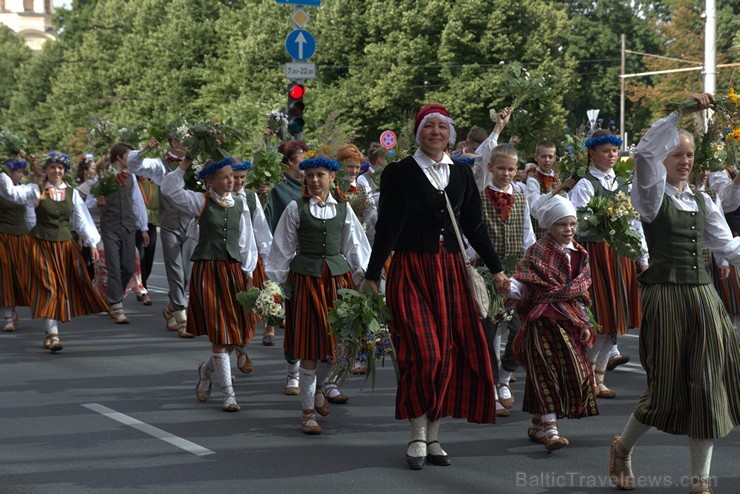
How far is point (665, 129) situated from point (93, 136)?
890cm

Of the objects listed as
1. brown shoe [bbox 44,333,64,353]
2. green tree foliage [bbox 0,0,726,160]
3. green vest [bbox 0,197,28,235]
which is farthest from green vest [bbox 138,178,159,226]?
green tree foliage [bbox 0,0,726,160]

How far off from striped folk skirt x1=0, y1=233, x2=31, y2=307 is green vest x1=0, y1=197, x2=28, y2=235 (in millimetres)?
60

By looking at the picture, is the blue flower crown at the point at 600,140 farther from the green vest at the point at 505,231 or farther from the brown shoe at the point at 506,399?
the brown shoe at the point at 506,399

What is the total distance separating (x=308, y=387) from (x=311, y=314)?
554 millimetres

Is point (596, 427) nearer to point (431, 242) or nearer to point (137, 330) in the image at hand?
point (431, 242)

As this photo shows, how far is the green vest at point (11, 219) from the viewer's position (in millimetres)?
12375

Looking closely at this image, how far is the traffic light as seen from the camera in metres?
15.8

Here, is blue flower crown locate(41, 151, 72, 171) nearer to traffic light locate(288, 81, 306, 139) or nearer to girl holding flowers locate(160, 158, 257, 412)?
girl holding flowers locate(160, 158, 257, 412)

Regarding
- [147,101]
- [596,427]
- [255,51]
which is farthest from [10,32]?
[596,427]

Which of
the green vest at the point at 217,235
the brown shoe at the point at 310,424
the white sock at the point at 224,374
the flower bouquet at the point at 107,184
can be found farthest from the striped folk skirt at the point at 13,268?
the brown shoe at the point at 310,424

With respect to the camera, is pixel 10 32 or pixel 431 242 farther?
pixel 10 32

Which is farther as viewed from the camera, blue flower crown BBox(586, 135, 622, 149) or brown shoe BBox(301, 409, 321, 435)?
blue flower crown BBox(586, 135, 622, 149)

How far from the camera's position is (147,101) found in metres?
51.0

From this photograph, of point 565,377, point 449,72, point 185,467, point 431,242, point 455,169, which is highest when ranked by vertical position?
point 449,72
